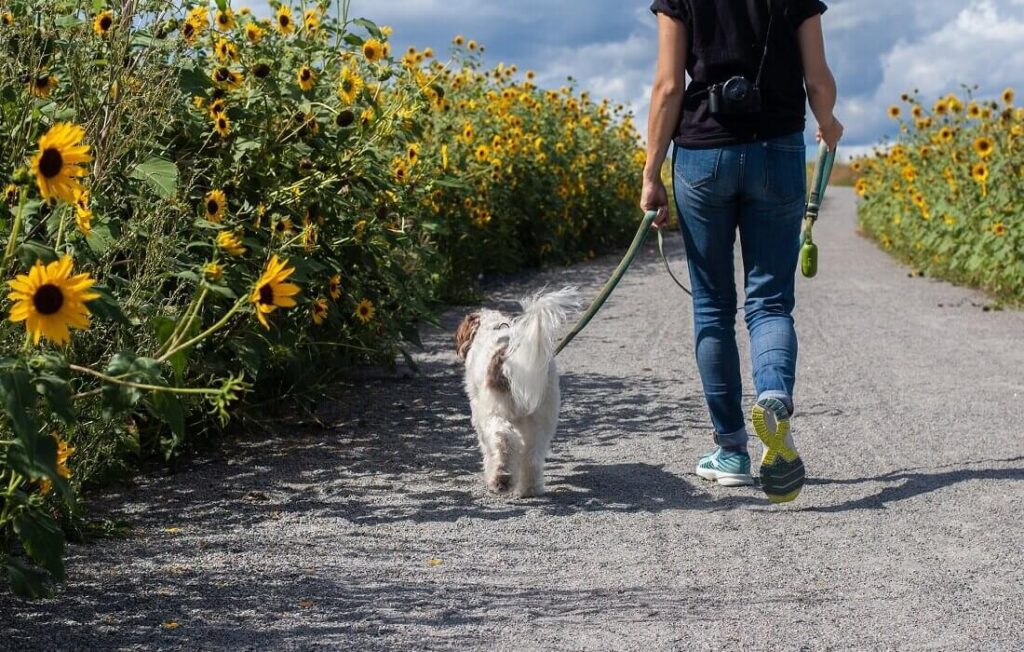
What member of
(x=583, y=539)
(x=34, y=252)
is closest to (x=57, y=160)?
(x=34, y=252)

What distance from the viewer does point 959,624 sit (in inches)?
127

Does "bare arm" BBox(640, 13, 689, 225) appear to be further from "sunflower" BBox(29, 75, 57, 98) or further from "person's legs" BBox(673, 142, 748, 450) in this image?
"sunflower" BBox(29, 75, 57, 98)

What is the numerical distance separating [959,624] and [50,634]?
2487mm

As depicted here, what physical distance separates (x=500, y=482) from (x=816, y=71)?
1998mm

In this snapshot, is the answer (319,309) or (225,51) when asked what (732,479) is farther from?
(225,51)

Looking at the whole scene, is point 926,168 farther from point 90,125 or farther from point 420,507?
point 90,125

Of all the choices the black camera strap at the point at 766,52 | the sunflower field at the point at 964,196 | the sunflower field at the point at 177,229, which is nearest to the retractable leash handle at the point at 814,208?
the black camera strap at the point at 766,52

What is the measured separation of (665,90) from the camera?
4.35m

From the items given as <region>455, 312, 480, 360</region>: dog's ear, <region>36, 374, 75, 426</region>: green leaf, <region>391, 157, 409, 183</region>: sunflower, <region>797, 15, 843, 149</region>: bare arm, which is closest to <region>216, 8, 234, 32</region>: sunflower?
<region>391, 157, 409, 183</region>: sunflower

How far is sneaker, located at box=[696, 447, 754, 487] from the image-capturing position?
4680 mm

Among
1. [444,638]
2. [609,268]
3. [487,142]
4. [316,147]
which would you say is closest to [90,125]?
[316,147]

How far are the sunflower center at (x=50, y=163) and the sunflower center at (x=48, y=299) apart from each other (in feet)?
0.89

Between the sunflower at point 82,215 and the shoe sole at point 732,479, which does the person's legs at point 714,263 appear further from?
the sunflower at point 82,215

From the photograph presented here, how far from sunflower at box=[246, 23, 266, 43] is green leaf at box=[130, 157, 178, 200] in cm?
126
